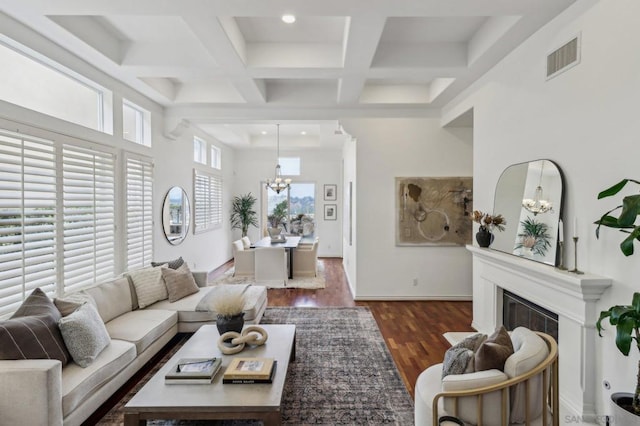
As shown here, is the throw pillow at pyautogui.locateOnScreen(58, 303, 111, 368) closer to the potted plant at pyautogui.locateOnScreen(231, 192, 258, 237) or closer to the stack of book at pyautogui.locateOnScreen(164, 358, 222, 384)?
the stack of book at pyautogui.locateOnScreen(164, 358, 222, 384)

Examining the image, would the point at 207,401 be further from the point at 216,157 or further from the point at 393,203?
the point at 216,157


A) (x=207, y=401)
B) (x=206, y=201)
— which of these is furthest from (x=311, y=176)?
(x=207, y=401)

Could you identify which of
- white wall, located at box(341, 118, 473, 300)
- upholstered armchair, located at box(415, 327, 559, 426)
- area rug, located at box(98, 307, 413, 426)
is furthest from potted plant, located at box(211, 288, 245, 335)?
white wall, located at box(341, 118, 473, 300)

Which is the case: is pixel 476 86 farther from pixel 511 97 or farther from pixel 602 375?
pixel 602 375

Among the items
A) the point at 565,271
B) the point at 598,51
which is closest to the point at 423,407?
the point at 565,271

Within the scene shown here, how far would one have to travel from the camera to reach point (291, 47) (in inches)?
142

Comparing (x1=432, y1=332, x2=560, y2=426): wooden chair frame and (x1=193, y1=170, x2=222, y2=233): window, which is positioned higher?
(x1=193, y1=170, x2=222, y2=233): window

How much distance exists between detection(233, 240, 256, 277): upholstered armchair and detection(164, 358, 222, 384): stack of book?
168 inches

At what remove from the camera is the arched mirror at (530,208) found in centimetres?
258

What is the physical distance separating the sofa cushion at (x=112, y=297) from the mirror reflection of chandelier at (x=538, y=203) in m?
4.05

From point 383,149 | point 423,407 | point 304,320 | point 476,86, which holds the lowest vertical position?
point 304,320

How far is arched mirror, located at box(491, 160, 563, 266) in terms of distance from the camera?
258 cm

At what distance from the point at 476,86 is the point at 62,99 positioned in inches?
180

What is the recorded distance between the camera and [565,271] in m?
2.38
